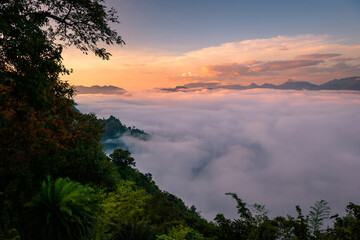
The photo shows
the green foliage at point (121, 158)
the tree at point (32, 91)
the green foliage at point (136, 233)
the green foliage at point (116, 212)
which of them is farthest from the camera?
the green foliage at point (121, 158)

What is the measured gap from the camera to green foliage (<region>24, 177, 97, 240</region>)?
271 inches

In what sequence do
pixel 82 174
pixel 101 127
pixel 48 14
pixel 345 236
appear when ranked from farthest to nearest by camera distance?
pixel 101 127 → pixel 82 174 → pixel 48 14 → pixel 345 236

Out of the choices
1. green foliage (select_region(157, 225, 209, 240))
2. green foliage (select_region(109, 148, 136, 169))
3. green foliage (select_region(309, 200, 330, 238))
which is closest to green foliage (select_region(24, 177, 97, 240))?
green foliage (select_region(157, 225, 209, 240))

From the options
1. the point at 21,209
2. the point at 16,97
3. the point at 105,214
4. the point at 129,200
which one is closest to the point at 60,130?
the point at 16,97

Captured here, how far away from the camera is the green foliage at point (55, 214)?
6.89 metres

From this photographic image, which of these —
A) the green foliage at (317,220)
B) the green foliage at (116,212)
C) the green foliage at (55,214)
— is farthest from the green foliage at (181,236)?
the green foliage at (317,220)

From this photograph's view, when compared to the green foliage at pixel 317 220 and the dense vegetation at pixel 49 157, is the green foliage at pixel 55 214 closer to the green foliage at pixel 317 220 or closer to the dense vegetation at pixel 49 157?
the dense vegetation at pixel 49 157

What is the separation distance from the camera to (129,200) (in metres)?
15.5

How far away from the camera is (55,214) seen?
7.04 meters

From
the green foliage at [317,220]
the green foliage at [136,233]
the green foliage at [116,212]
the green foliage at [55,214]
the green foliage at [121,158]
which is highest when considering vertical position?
the green foliage at [55,214]

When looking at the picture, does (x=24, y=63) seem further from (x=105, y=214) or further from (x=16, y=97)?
(x=105, y=214)

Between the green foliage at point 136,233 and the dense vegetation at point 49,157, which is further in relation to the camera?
the green foliage at point 136,233

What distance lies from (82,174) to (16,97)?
22.0 feet

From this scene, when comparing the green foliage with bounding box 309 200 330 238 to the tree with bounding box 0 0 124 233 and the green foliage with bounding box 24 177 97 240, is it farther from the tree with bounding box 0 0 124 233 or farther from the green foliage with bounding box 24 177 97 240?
the tree with bounding box 0 0 124 233
